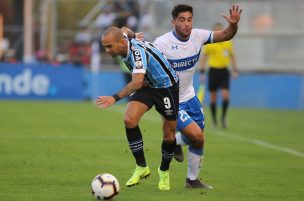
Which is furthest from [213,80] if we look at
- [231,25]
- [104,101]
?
[104,101]

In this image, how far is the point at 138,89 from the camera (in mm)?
9125

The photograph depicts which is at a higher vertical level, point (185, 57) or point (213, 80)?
point (185, 57)

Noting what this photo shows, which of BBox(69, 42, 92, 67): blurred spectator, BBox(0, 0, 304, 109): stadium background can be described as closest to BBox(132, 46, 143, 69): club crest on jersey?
BBox(0, 0, 304, 109): stadium background

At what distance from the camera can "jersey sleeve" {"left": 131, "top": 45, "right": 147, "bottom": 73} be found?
8.80 meters

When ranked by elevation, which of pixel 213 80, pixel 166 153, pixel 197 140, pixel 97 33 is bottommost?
pixel 97 33

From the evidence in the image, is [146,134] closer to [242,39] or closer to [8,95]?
[8,95]

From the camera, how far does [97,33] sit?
105ft

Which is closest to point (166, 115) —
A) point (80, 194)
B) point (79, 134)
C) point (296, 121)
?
point (80, 194)

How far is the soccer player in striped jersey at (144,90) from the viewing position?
888cm

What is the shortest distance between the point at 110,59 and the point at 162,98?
22.1 meters

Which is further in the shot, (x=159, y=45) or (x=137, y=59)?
(x=159, y=45)

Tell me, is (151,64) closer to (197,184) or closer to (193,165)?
(193,165)

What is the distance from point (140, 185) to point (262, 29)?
22072 millimetres

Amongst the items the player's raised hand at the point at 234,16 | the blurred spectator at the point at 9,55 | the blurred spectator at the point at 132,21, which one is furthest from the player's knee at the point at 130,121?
the blurred spectator at the point at 9,55
